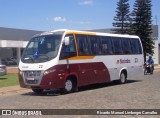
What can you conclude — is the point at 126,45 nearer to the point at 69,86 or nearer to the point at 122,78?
the point at 122,78

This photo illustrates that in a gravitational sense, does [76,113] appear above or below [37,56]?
below

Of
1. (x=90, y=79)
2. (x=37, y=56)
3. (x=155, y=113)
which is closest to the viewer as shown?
(x=155, y=113)

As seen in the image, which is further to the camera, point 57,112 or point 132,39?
point 132,39

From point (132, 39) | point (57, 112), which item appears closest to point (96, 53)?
point (132, 39)

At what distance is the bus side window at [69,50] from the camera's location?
16.8 metres

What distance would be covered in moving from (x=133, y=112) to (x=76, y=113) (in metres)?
1.64

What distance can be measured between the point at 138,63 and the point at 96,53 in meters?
5.34

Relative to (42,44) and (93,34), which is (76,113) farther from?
(93,34)

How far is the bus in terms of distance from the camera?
1645 centimetres

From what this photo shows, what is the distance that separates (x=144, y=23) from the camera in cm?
5253

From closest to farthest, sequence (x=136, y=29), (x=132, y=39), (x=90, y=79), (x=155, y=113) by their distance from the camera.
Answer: (x=155, y=113)
(x=90, y=79)
(x=132, y=39)
(x=136, y=29)

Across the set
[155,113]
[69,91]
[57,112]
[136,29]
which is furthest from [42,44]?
[136,29]

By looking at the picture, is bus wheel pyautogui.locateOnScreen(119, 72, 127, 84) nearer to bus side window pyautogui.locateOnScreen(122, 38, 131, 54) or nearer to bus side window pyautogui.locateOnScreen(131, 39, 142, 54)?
bus side window pyautogui.locateOnScreen(122, 38, 131, 54)

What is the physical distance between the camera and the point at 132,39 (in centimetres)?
2366
